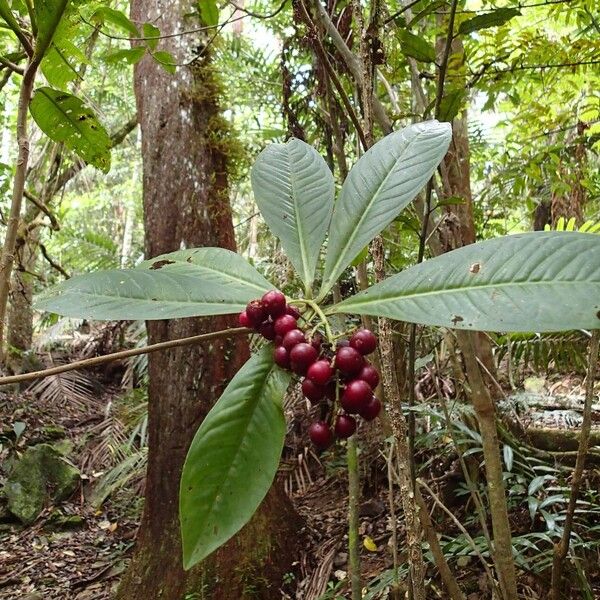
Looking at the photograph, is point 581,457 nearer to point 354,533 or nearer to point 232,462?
point 354,533

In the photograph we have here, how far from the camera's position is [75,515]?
381 cm

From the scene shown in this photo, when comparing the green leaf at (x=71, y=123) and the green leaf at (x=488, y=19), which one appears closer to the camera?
the green leaf at (x=488, y=19)

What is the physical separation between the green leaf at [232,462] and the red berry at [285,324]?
0.06 m

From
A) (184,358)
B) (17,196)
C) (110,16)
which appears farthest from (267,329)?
(184,358)

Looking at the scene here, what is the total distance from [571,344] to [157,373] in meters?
1.88

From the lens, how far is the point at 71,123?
1.37 meters

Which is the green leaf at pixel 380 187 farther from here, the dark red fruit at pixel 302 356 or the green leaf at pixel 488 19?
the green leaf at pixel 488 19

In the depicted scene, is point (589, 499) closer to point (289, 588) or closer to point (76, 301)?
point (289, 588)

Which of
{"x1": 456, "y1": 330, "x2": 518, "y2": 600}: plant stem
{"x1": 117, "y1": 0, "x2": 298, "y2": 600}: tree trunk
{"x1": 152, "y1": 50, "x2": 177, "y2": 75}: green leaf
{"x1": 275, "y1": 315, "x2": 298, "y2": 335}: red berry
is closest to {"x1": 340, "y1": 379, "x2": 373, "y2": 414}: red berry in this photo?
{"x1": 275, "y1": 315, "x2": 298, "y2": 335}: red berry

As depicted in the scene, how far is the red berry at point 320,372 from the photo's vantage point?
0.62m

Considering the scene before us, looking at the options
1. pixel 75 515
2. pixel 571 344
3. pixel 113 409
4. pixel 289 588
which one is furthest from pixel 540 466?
pixel 113 409

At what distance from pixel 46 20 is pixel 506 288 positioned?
0.87 metres

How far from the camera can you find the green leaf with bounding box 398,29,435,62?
121cm

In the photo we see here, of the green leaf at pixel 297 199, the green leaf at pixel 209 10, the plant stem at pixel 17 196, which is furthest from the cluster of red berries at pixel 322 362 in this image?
the green leaf at pixel 209 10
